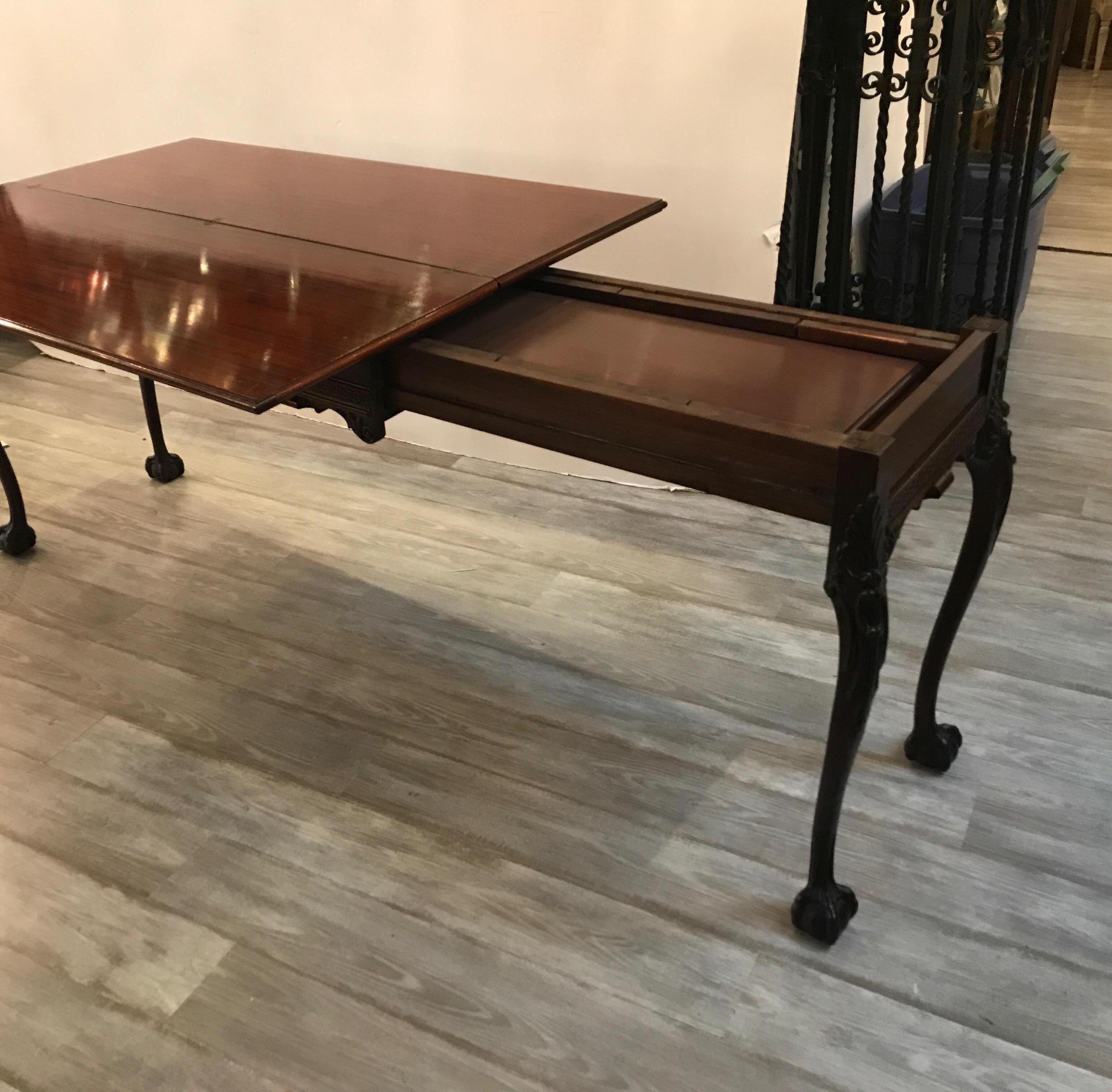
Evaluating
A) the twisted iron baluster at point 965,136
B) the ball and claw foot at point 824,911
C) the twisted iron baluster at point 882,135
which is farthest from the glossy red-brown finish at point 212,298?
the twisted iron baluster at point 965,136

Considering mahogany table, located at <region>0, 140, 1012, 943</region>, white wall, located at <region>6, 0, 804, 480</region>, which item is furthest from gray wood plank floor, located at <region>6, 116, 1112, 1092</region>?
white wall, located at <region>6, 0, 804, 480</region>

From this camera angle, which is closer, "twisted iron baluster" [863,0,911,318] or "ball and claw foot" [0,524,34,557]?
"twisted iron baluster" [863,0,911,318]

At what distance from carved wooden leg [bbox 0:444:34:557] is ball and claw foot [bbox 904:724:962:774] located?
1818 mm

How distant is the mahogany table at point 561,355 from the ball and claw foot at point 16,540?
71cm

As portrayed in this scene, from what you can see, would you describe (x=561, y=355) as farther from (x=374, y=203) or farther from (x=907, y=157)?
(x=907, y=157)

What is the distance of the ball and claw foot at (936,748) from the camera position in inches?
64.4

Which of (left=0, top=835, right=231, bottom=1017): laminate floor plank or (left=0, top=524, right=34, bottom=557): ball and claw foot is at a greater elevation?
(left=0, top=524, right=34, bottom=557): ball and claw foot

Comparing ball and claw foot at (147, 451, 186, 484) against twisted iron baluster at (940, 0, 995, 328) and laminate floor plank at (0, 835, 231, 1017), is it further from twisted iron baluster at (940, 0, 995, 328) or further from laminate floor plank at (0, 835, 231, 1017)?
twisted iron baluster at (940, 0, 995, 328)

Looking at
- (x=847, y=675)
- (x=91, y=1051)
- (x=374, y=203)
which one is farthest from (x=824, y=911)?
(x=374, y=203)

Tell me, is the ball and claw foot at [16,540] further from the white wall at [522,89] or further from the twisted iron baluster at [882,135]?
the twisted iron baluster at [882,135]

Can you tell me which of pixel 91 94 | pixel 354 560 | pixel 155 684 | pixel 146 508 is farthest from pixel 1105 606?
pixel 91 94

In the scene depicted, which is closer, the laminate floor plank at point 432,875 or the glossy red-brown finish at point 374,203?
the laminate floor plank at point 432,875

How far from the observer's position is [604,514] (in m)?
2.36

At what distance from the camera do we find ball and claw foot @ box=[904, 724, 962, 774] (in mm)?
1637
